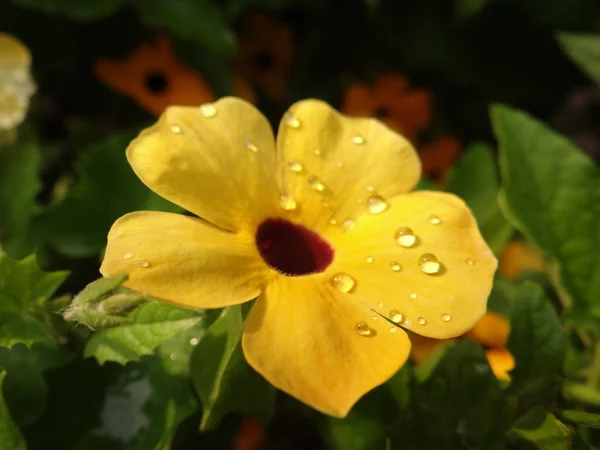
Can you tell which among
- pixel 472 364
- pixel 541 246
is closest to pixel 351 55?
pixel 541 246

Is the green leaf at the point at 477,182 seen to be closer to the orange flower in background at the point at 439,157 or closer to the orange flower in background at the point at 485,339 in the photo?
the orange flower in background at the point at 485,339

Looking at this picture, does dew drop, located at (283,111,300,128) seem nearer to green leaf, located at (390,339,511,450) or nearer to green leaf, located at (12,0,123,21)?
green leaf, located at (390,339,511,450)

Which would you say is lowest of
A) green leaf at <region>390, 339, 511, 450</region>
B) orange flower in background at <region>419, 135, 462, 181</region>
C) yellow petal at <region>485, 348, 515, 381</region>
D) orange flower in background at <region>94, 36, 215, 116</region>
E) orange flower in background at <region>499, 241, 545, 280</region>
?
orange flower in background at <region>419, 135, 462, 181</region>

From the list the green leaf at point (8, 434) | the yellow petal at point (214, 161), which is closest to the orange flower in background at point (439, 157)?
the yellow petal at point (214, 161)

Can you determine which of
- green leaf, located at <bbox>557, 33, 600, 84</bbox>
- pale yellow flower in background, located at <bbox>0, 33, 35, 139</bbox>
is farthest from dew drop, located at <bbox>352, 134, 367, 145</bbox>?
green leaf, located at <bbox>557, 33, 600, 84</bbox>

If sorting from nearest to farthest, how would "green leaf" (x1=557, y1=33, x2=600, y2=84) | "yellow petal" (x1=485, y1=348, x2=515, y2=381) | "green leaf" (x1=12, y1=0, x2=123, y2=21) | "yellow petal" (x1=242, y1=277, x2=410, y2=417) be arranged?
1. "yellow petal" (x1=242, y1=277, x2=410, y2=417)
2. "yellow petal" (x1=485, y1=348, x2=515, y2=381)
3. "green leaf" (x1=12, y1=0, x2=123, y2=21)
4. "green leaf" (x1=557, y1=33, x2=600, y2=84)
